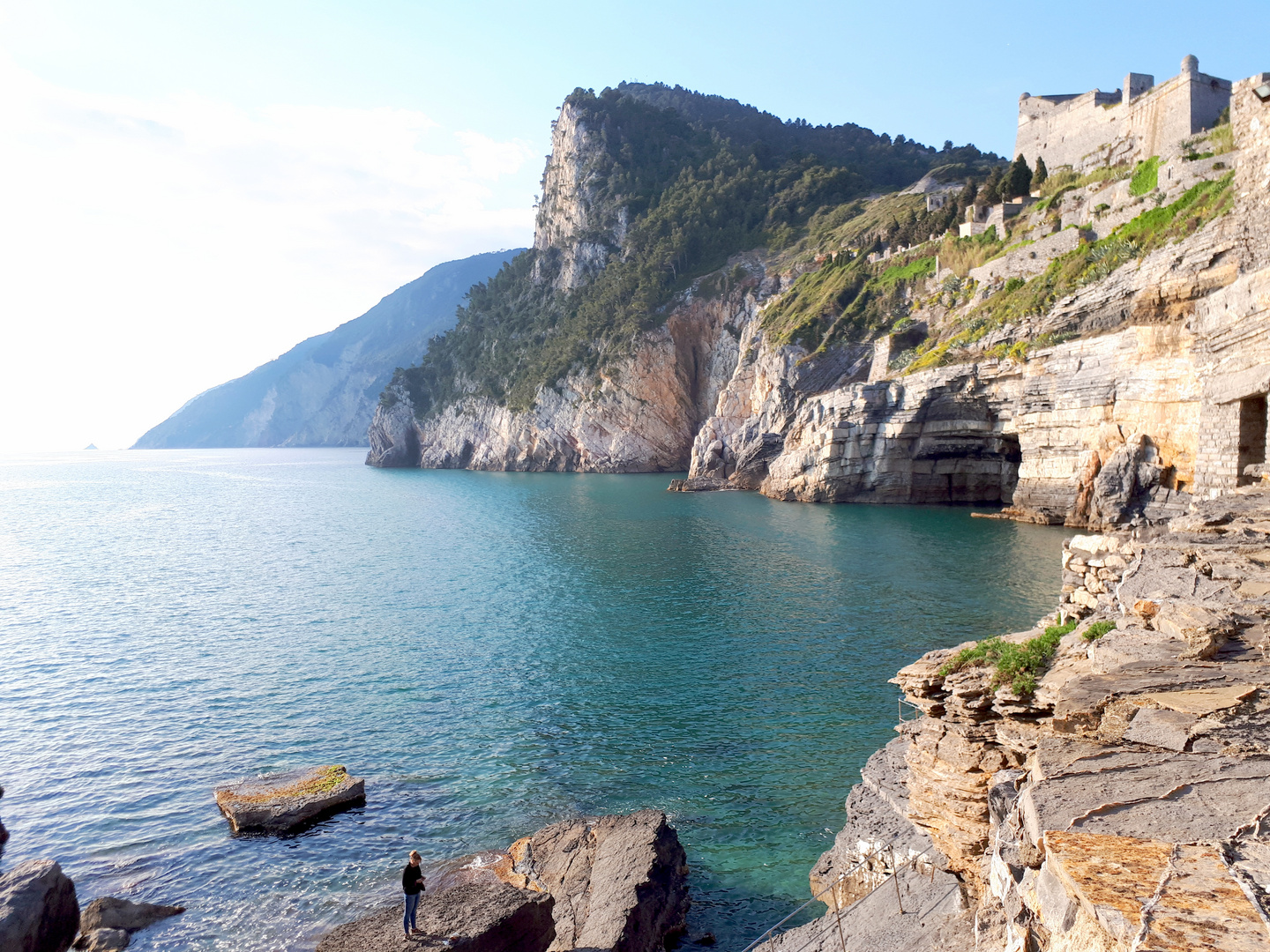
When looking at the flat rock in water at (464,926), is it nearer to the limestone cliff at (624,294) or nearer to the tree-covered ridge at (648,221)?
the limestone cliff at (624,294)

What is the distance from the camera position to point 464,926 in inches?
409

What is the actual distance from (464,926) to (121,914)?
6.66m

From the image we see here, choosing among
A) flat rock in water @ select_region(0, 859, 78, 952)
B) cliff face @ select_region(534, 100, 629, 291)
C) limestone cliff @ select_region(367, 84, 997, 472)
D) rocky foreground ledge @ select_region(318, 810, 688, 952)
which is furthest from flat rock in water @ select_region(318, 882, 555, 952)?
cliff face @ select_region(534, 100, 629, 291)

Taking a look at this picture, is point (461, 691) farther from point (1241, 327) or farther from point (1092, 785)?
point (1241, 327)

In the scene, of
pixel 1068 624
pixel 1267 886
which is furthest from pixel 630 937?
pixel 1068 624

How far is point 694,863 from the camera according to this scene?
520 inches

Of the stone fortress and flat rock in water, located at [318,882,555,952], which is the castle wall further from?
flat rock in water, located at [318,882,555,952]

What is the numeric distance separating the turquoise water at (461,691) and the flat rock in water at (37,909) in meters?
1.26

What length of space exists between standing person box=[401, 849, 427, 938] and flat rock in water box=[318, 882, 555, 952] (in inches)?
5.2

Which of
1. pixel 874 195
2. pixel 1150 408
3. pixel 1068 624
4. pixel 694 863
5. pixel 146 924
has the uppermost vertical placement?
pixel 874 195

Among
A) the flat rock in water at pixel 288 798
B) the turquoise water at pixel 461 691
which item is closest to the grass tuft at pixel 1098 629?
the turquoise water at pixel 461 691

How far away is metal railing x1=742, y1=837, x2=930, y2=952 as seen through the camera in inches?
412

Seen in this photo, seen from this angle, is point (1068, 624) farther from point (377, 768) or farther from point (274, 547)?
point (274, 547)

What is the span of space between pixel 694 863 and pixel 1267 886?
410 inches
